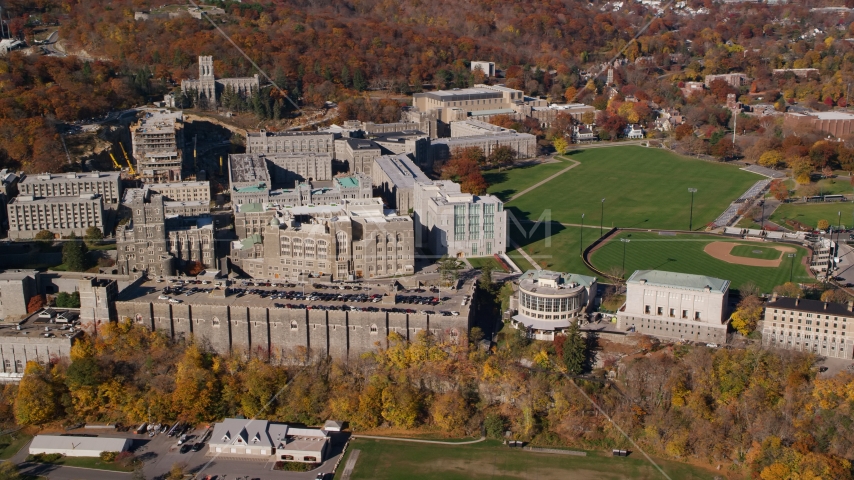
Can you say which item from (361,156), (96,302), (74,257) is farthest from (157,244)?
(361,156)

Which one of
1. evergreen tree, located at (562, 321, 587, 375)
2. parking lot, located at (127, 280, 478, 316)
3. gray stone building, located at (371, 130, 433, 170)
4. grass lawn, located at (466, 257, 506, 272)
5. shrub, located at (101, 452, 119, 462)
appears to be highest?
gray stone building, located at (371, 130, 433, 170)

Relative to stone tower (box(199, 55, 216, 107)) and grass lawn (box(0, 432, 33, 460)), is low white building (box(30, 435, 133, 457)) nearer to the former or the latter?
grass lawn (box(0, 432, 33, 460))

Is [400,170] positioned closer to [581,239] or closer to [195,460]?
[581,239]

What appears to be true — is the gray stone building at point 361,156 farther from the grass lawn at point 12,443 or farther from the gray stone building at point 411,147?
the grass lawn at point 12,443

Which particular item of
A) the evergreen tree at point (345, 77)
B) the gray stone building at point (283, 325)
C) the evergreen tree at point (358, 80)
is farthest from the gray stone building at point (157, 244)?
the evergreen tree at point (358, 80)

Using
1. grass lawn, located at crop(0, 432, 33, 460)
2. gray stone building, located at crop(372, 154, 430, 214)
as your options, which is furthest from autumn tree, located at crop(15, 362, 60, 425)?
gray stone building, located at crop(372, 154, 430, 214)

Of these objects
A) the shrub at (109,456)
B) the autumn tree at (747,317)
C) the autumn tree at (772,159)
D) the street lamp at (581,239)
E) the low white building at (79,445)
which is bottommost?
the shrub at (109,456)
